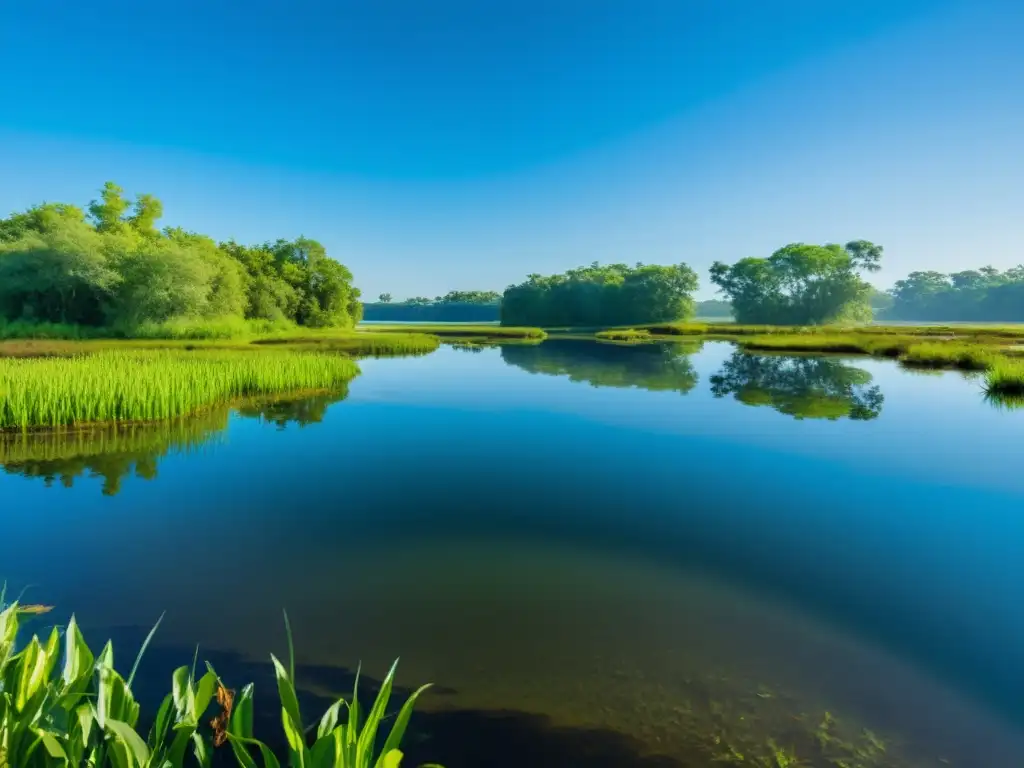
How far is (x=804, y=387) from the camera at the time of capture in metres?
23.6

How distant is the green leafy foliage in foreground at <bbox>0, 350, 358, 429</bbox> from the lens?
1362 cm

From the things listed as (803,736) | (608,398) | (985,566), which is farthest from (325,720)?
(608,398)

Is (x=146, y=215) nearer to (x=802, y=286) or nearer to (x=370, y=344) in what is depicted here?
(x=370, y=344)

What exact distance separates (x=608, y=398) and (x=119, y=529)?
15182 mm

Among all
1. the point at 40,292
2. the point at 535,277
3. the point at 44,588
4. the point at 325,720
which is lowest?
the point at 44,588

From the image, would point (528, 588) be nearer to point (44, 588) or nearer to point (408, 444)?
point (44, 588)

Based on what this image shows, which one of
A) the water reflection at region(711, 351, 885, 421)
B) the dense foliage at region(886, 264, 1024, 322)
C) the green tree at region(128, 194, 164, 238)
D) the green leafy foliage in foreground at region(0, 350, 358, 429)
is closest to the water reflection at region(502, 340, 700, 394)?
the water reflection at region(711, 351, 885, 421)

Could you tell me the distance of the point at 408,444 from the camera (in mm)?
13141

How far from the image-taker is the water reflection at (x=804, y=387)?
59.1 feet

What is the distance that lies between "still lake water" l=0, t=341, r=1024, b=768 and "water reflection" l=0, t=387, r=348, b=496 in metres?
0.10

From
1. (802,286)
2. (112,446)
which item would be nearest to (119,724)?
(112,446)

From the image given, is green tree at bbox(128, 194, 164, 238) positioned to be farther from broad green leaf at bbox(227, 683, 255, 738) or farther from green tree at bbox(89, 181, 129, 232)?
broad green leaf at bbox(227, 683, 255, 738)

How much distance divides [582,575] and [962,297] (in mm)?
156006

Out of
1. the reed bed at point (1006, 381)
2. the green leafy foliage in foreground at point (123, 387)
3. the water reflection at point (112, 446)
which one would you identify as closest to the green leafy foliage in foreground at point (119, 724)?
the water reflection at point (112, 446)
